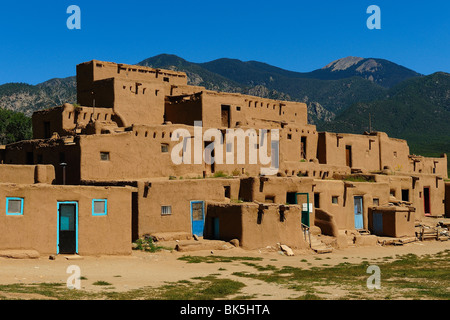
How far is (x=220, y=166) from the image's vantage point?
3155 cm

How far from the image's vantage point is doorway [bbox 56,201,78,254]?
20172 mm

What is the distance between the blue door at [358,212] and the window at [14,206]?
19.6 m

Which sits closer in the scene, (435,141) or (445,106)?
(435,141)

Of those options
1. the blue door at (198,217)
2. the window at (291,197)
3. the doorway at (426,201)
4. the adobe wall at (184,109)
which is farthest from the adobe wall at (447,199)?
the blue door at (198,217)

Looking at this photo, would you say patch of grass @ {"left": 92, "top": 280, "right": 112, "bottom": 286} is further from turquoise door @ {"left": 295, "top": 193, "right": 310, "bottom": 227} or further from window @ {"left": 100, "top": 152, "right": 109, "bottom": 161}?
turquoise door @ {"left": 295, "top": 193, "right": 310, "bottom": 227}

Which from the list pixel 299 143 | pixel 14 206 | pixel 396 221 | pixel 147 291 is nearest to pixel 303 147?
pixel 299 143

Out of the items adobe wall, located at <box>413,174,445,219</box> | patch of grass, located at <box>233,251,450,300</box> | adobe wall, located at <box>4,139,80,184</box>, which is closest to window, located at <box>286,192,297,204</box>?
patch of grass, located at <box>233,251,450,300</box>

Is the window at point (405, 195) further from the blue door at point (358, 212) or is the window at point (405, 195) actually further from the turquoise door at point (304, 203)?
the turquoise door at point (304, 203)

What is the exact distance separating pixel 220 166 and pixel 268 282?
14099mm

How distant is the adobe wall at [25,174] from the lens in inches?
1001
